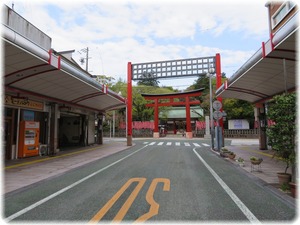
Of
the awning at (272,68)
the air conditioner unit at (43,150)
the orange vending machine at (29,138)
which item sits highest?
the awning at (272,68)

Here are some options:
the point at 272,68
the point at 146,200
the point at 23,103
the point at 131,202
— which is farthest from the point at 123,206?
the point at 23,103

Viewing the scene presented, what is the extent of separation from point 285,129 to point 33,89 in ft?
37.0

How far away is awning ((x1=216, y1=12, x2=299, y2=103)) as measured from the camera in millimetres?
6125

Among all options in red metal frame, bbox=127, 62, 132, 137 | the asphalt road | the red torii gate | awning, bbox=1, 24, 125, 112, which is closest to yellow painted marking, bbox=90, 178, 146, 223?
the asphalt road

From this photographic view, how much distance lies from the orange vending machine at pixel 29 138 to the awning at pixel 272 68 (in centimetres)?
1205

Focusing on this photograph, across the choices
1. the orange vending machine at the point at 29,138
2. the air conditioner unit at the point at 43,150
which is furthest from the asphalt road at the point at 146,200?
the air conditioner unit at the point at 43,150

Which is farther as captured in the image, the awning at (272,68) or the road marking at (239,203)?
the awning at (272,68)

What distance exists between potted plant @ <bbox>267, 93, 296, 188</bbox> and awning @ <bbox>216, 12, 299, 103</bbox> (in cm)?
92

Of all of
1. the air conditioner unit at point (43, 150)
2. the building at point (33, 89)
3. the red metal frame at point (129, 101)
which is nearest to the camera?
the building at point (33, 89)

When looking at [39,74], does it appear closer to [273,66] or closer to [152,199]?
[152,199]

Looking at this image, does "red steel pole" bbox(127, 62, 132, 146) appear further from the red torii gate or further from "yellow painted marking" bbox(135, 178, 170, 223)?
"yellow painted marking" bbox(135, 178, 170, 223)

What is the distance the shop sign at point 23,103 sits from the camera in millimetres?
10898

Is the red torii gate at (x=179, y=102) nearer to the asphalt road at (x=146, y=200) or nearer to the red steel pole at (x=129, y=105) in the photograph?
the red steel pole at (x=129, y=105)

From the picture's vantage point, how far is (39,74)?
9250 mm
